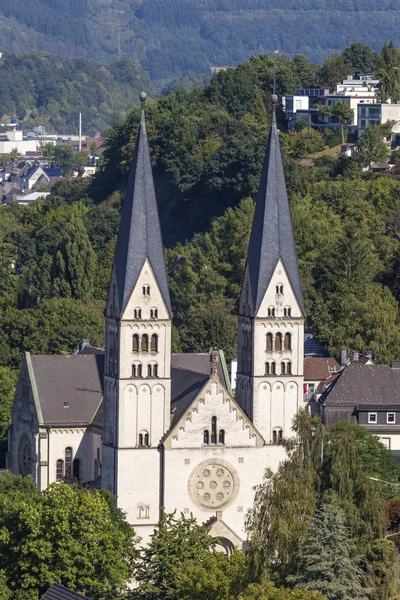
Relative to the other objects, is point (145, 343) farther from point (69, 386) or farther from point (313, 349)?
point (313, 349)

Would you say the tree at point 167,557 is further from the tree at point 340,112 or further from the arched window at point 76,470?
the tree at point 340,112

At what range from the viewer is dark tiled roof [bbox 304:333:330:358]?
117 m

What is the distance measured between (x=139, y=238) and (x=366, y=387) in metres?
26.3

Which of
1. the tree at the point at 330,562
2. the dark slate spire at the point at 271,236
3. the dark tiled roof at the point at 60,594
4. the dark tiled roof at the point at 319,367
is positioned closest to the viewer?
the dark tiled roof at the point at 60,594

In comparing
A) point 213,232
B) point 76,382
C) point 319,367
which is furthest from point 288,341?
point 213,232

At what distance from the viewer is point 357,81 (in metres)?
198

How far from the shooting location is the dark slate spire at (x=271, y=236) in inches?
3236

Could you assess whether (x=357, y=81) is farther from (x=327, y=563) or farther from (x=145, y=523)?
(x=327, y=563)

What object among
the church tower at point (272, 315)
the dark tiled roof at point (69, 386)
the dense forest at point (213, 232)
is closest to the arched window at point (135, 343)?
the church tower at point (272, 315)

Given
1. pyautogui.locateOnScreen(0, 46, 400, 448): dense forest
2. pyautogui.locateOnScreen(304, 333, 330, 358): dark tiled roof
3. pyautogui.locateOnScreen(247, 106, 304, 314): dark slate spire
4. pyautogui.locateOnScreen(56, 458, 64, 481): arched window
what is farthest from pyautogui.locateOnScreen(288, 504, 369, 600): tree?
pyautogui.locateOnScreen(304, 333, 330, 358): dark tiled roof

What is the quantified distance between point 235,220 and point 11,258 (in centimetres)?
2770

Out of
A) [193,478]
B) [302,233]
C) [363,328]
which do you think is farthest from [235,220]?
[193,478]

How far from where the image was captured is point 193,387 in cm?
8356

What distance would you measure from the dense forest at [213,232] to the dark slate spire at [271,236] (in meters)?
24.7
